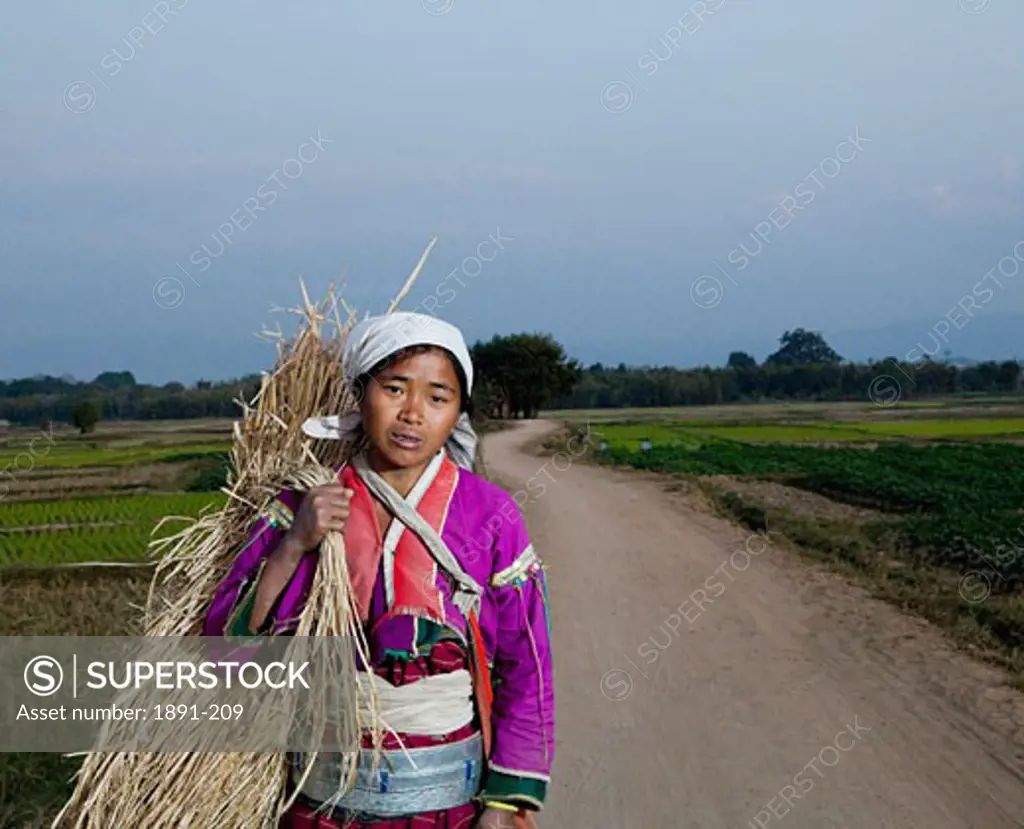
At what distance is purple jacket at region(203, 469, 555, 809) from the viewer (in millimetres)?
1840

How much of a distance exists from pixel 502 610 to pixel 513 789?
0.32 metres

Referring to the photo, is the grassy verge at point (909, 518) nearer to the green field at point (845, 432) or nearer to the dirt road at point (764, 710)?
the dirt road at point (764, 710)

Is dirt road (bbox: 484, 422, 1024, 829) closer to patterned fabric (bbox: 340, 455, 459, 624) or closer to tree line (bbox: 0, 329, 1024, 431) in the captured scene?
patterned fabric (bbox: 340, 455, 459, 624)

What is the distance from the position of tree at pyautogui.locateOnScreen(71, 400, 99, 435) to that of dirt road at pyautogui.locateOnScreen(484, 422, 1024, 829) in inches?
1553

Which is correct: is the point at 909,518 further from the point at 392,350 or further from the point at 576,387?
the point at 576,387

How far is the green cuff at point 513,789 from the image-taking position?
1.84 m

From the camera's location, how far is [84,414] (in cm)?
4459

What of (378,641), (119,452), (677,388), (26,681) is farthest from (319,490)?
(677,388)

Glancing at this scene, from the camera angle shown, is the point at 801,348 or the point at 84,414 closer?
the point at 84,414

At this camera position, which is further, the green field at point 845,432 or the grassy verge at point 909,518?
the green field at point 845,432

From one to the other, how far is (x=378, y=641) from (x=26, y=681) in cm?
367

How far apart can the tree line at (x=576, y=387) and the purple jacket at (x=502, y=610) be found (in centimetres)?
3051

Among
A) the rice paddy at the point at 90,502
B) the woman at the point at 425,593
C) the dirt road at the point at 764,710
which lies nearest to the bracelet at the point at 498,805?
the woman at the point at 425,593

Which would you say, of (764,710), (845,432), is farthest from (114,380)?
(764,710)
